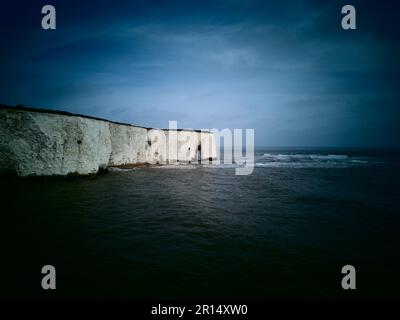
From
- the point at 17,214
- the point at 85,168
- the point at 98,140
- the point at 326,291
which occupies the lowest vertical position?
the point at 326,291

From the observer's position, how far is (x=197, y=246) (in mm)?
6934

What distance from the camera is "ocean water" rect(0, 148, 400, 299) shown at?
4.99m

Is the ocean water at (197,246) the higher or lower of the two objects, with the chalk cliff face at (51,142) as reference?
lower

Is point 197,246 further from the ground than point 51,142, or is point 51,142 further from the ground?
point 51,142

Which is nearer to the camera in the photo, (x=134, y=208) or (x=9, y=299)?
(x=9, y=299)

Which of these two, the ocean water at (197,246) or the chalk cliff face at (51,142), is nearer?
the ocean water at (197,246)

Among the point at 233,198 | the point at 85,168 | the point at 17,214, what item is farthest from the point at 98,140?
the point at 233,198

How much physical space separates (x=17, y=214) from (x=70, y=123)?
10.7 m

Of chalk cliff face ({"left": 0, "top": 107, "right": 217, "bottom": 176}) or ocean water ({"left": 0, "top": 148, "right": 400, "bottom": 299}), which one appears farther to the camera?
chalk cliff face ({"left": 0, "top": 107, "right": 217, "bottom": 176})

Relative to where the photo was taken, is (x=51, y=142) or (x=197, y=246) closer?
(x=197, y=246)

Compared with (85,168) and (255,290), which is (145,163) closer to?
(85,168)

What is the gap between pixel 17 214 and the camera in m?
9.60

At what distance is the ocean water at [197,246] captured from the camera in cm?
499

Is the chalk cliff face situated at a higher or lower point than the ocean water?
higher
